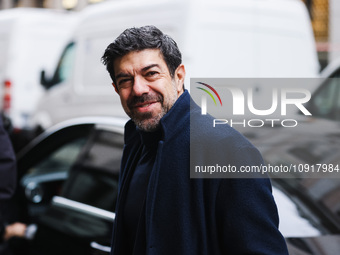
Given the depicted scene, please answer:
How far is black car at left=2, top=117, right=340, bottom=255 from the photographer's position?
8.87 ft

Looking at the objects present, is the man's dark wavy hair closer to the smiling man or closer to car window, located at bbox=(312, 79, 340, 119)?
the smiling man

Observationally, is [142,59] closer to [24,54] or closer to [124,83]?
[124,83]

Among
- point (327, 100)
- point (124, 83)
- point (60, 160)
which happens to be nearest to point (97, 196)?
point (60, 160)

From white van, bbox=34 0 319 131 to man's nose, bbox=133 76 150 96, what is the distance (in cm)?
417

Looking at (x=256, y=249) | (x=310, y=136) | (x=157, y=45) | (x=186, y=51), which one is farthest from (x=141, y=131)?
(x=186, y=51)

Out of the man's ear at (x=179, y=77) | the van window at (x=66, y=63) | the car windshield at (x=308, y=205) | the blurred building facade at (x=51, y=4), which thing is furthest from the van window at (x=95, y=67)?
the blurred building facade at (x=51, y=4)

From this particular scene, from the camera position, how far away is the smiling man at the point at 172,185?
163 centimetres

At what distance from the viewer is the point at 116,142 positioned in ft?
10.9

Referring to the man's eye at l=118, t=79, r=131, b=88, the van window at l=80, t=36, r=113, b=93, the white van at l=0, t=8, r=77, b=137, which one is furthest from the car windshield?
the white van at l=0, t=8, r=77, b=137

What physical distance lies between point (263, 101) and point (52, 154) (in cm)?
179

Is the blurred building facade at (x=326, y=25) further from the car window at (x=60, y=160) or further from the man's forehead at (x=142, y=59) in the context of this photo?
the man's forehead at (x=142, y=59)

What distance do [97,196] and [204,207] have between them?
1.69 metres

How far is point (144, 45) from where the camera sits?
1809 millimetres

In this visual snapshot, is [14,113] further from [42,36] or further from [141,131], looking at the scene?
[141,131]
